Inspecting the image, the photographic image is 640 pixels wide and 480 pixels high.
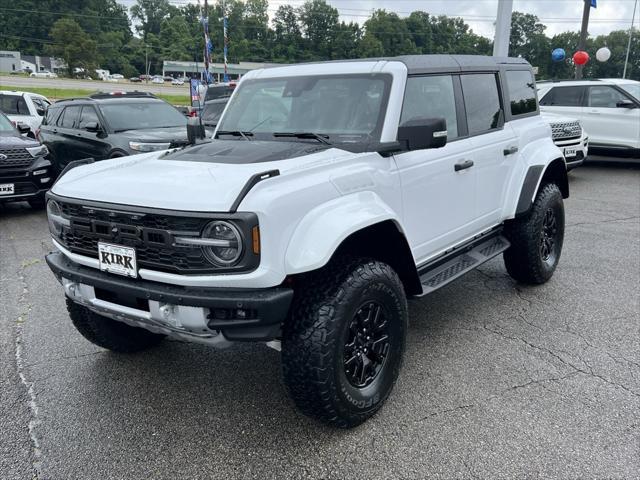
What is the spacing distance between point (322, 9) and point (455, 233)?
109m

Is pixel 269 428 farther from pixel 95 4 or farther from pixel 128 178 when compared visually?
pixel 95 4

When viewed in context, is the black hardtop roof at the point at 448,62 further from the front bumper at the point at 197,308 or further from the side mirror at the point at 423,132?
the front bumper at the point at 197,308

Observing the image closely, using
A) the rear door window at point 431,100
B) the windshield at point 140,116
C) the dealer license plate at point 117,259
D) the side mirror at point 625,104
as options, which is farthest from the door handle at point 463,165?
the side mirror at point 625,104

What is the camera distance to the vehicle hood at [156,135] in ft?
28.1

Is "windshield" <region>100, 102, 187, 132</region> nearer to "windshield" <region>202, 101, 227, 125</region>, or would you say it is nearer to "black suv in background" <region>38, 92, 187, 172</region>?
"black suv in background" <region>38, 92, 187, 172</region>

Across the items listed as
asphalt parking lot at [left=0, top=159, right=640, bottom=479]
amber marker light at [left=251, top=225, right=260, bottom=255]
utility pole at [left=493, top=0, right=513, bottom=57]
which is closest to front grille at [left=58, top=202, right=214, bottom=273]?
amber marker light at [left=251, top=225, right=260, bottom=255]

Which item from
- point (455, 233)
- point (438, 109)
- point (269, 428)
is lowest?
point (269, 428)

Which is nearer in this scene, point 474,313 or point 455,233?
point 455,233

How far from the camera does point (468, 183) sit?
394 cm

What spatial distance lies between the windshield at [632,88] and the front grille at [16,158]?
11.5m

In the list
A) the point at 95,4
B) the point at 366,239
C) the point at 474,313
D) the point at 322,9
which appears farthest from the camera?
the point at 95,4

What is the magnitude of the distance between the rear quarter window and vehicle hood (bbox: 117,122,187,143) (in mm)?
5282

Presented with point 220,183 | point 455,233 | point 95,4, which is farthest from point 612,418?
point 95,4

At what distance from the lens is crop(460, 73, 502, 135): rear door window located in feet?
13.5
